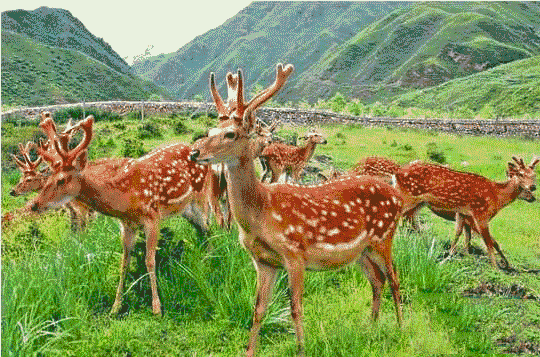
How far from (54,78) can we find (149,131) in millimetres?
46621

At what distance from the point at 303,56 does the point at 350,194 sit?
126708 mm

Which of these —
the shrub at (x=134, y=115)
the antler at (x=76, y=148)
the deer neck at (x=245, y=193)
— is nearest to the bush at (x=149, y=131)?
the shrub at (x=134, y=115)

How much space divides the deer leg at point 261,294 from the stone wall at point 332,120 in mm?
21121

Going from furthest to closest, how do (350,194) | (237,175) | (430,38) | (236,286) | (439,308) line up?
(430,38) → (439,308) → (236,286) → (350,194) → (237,175)

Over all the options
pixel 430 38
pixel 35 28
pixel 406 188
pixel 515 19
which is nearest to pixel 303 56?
pixel 430 38

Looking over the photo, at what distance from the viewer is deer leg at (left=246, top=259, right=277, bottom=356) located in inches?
194

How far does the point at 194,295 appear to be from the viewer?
6359 millimetres

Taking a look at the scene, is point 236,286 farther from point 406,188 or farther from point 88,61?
point 88,61

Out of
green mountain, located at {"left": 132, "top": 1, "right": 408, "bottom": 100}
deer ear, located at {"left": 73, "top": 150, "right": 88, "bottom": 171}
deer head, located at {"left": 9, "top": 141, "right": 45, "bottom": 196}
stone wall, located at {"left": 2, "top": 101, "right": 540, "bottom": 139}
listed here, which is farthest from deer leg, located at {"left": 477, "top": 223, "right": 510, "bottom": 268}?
green mountain, located at {"left": 132, "top": 1, "right": 408, "bottom": 100}

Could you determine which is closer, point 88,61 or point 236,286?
point 236,286

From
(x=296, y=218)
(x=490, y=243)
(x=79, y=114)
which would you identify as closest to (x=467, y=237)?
(x=490, y=243)

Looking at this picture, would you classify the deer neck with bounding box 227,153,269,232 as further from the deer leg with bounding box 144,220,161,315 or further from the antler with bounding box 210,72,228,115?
the deer leg with bounding box 144,220,161,315

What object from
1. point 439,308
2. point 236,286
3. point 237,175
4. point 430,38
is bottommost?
point 439,308

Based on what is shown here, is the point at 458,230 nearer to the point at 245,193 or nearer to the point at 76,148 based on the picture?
the point at 245,193
